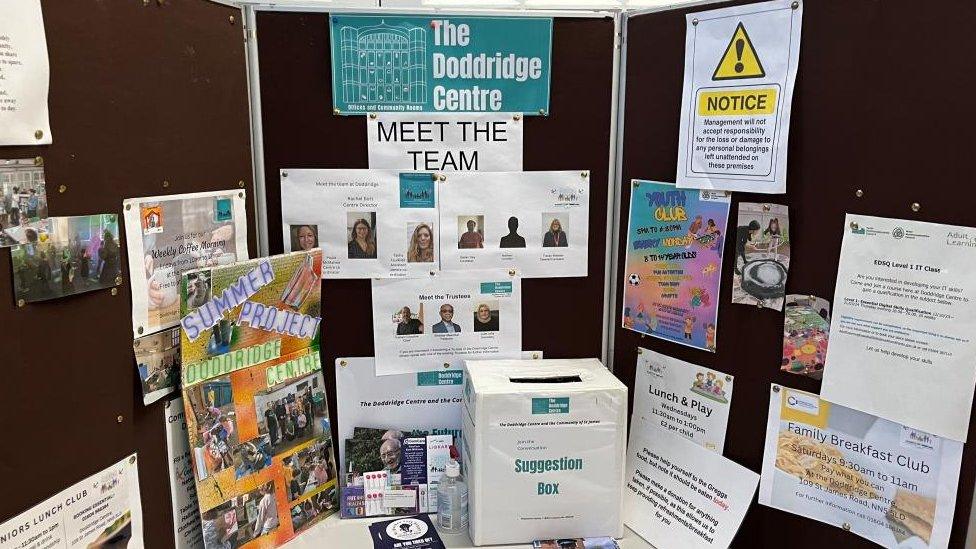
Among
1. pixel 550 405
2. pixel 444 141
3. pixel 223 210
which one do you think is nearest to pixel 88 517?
pixel 223 210

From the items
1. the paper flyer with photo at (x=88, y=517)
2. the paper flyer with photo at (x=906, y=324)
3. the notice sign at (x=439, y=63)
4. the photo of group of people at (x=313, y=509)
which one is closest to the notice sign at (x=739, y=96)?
the paper flyer with photo at (x=906, y=324)

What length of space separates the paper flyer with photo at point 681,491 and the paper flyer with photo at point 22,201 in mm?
1110

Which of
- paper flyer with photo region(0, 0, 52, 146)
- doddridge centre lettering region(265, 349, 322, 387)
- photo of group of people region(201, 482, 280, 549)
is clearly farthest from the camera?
doddridge centre lettering region(265, 349, 322, 387)

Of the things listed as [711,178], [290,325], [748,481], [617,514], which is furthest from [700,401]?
[290,325]

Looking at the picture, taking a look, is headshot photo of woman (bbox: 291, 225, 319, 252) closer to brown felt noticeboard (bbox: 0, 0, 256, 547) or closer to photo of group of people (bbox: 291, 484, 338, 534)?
brown felt noticeboard (bbox: 0, 0, 256, 547)

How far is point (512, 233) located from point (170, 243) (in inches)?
25.2

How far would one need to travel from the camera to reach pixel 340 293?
1379 mm

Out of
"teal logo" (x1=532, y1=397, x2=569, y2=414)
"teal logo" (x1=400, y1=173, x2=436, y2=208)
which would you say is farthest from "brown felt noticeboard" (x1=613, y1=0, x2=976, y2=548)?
"teal logo" (x1=400, y1=173, x2=436, y2=208)

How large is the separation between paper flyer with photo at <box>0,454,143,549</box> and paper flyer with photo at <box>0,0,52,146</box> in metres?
0.49

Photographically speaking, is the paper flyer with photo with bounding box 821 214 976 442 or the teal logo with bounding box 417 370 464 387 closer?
the paper flyer with photo with bounding box 821 214 976 442

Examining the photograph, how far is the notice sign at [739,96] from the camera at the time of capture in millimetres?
1118

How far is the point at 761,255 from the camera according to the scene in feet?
3.88

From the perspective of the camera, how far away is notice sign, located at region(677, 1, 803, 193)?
3.67 ft

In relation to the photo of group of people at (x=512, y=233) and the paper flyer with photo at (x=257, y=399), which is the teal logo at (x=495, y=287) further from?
the paper flyer with photo at (x=257, y=399)
